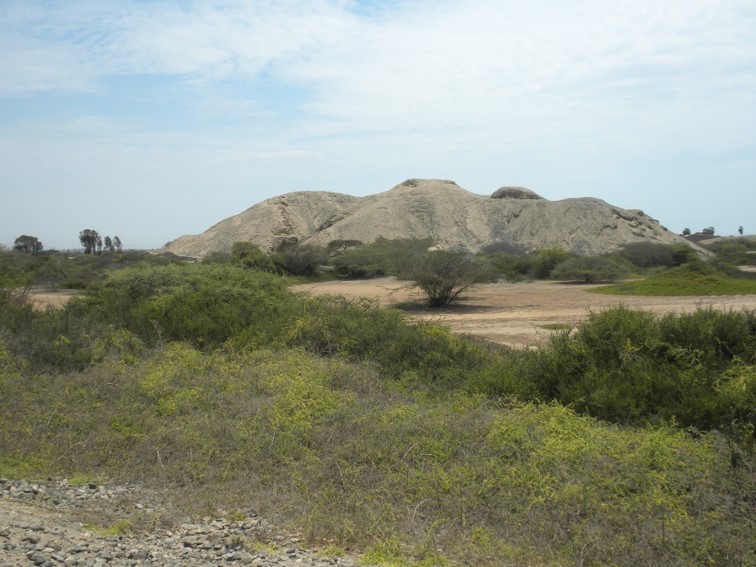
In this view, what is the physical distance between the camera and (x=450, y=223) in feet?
262

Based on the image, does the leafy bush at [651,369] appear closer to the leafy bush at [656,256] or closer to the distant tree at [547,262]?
the distant tree at [547,262]

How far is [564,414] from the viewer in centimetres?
783

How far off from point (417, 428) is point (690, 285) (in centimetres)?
2654

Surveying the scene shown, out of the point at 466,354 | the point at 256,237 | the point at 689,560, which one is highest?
the point at 256,237

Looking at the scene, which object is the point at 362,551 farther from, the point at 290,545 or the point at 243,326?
the point at 243,326

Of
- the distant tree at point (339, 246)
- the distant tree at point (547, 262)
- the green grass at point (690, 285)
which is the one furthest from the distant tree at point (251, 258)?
the distant tree at point (547, 262)

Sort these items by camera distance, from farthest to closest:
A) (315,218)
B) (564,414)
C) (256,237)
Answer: (315,218) → (256,237) → (564,414)

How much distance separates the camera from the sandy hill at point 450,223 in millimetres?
74312

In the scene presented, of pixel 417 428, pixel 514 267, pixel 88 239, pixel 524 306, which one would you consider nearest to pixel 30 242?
pixel 88 239

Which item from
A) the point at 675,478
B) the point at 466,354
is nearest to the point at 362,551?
the point at 675,478

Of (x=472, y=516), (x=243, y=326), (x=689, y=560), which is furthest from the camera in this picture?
(x=243, y=326)

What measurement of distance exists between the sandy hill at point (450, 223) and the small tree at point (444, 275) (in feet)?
125

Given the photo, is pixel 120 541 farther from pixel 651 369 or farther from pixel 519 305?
pixel 519 305

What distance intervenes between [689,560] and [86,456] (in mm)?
5801
